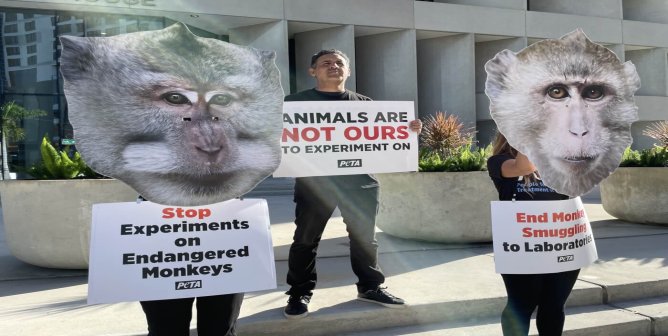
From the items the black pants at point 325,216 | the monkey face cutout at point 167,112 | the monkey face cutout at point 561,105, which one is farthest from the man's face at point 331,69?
the monkey face cutout at point 167,112

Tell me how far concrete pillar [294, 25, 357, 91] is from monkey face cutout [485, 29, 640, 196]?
60.2 feet

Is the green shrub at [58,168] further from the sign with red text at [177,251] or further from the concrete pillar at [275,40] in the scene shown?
the concrete pillar at [275,40]

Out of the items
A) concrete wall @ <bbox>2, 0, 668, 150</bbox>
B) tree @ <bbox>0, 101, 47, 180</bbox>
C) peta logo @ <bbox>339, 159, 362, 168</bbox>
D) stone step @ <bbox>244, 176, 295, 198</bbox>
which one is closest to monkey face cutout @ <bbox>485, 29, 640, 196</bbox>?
peta logo @ <bbox>339, 159, 362, 168</bbox>

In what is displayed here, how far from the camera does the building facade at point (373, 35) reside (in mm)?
19062

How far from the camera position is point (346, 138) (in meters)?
3.85

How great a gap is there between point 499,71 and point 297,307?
6.60ft

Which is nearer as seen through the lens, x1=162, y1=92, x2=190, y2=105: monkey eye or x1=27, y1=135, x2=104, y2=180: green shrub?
x1=162, y1=92, x2=190, y2=105: monkey eye

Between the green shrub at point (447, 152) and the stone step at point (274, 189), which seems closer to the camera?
the green shrub at point (447, 152)

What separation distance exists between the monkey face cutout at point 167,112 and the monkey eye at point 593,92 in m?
1.77

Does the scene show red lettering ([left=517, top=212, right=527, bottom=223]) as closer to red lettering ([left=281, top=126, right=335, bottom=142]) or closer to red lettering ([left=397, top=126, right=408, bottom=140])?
red lettering ([left=397, top=126, right=408, bottom=140])

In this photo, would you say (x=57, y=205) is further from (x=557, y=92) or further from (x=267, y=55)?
(x=557, y=92)

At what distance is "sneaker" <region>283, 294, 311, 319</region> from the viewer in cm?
373

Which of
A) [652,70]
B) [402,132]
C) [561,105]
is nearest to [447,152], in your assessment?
[402,132]

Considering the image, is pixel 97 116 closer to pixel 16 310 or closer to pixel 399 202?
pixel 16 310
